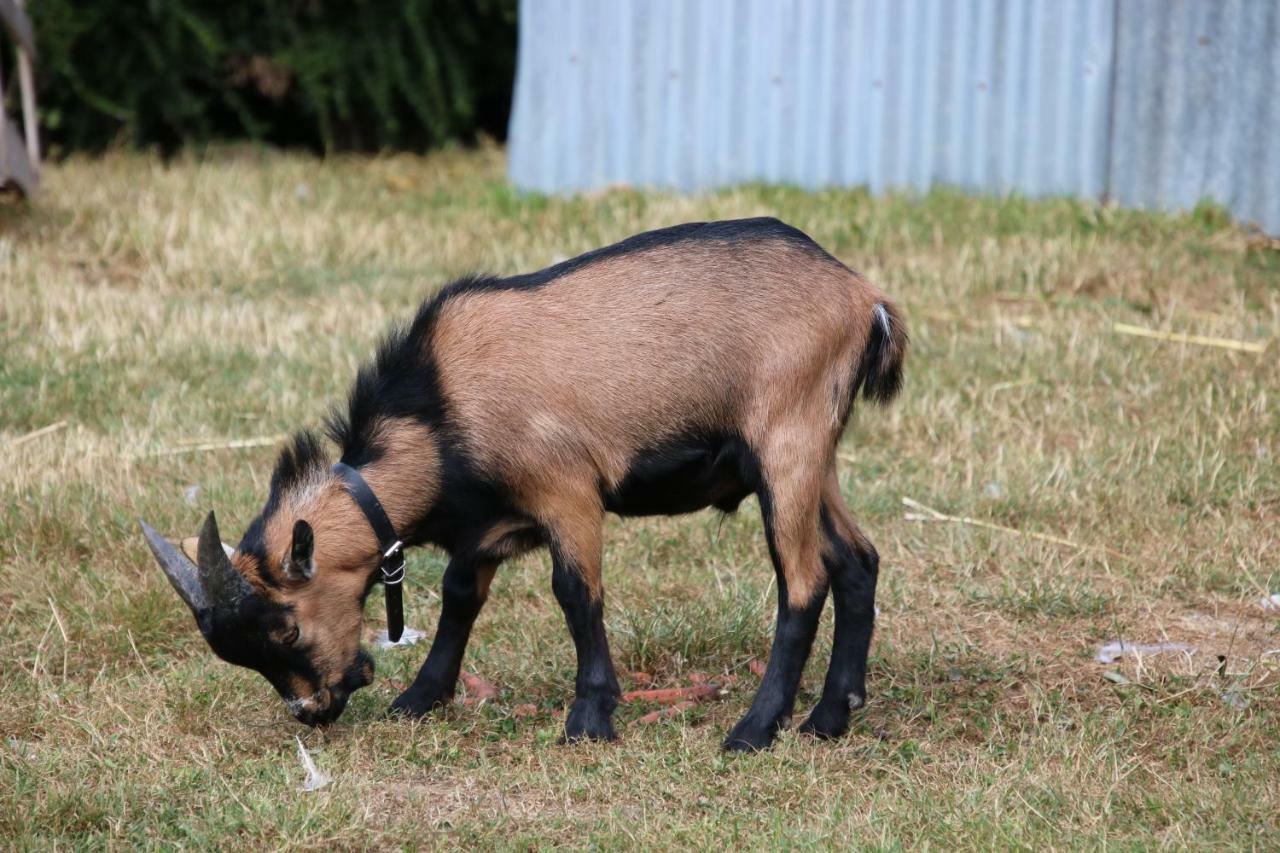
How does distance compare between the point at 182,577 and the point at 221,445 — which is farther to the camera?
the point at 221,445

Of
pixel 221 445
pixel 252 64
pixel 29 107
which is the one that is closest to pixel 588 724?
pixel 221 445

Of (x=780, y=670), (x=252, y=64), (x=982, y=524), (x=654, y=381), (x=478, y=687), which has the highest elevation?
(x=252, y=64)

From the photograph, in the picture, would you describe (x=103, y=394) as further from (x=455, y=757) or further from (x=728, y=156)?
(x=728, y=156)

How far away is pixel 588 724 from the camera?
16.4 ft

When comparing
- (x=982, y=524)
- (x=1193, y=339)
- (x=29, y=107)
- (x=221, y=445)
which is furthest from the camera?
(x=29, y=107)

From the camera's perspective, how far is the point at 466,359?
5.02 metres

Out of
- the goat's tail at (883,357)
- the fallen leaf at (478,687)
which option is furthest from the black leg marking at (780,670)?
the fallen leaf at (478,687)

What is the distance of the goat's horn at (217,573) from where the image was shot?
4.44 metres

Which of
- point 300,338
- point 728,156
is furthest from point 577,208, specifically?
point 300,338

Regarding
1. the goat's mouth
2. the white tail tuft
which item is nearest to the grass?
the goat's mouth

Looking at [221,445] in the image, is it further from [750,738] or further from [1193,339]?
[1193,339]

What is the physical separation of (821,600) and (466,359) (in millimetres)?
1350

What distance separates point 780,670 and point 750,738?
9.1 inches

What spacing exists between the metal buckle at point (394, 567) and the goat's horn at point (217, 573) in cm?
46
